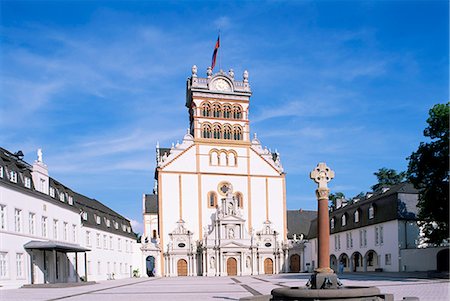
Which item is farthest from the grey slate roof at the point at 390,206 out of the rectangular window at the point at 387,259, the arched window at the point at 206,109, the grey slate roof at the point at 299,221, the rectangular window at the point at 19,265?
the rectangular window at the point at 19,265

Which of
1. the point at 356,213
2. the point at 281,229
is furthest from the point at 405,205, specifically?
the point at 281,229

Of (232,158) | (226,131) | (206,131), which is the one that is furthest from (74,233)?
(226,131)

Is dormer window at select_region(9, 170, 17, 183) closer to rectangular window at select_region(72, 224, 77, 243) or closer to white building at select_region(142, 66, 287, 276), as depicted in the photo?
rectangular window at select_region(72, 224, 77, 243)

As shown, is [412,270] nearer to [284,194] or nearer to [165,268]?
[284,194]

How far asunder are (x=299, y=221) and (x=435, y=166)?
155 ft

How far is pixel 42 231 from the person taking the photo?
35656mm

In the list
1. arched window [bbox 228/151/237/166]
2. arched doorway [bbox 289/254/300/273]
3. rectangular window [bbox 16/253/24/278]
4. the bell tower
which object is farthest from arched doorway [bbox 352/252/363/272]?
rectangular window [bbox 16/253/24/278]

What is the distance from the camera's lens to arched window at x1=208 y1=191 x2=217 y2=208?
63.8 meters

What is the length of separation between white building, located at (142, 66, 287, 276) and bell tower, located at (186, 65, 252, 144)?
128 mm

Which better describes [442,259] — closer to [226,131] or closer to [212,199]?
[212,199]

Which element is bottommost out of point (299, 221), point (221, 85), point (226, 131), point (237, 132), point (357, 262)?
point (357, 262)

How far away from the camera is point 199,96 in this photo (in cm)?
6750

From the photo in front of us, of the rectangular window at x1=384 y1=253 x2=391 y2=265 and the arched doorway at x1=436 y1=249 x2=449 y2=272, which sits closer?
the arched doorway at x1=436 y1=249 x2=449 y2=272

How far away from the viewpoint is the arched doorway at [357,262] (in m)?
56.4
